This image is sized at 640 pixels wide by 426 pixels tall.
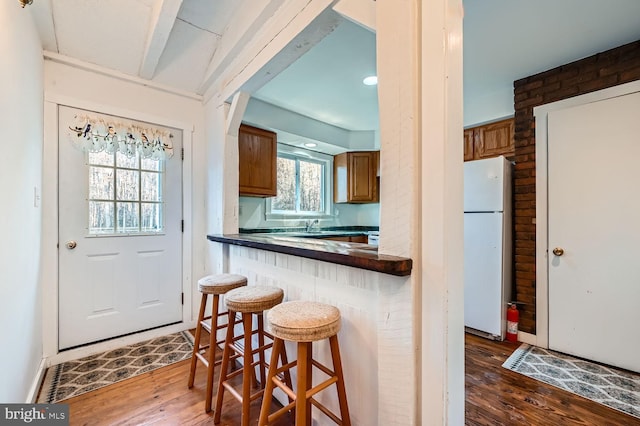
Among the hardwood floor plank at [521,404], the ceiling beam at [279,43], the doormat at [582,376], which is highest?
the ceiling beam at [279,43]

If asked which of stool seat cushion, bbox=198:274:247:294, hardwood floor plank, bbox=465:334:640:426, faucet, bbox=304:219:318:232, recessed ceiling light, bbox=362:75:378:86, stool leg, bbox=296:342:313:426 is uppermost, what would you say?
recessed ceiling light, bbox=362:75:378:86

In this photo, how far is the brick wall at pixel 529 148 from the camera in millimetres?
2363

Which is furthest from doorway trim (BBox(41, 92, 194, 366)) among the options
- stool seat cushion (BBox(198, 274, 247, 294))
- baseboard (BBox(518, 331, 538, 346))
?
baseboard (BBox(518, 331, 538, 346))

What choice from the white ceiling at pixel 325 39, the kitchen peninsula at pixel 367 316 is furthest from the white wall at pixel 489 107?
the kitchen peninsula at pixel 367 316

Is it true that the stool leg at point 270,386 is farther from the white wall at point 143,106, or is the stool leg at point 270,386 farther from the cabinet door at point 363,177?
the cabinet door at point 363,177

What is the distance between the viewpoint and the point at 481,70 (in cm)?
257

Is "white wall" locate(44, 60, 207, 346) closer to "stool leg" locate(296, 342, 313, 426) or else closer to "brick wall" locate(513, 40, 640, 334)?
"stool leg" locate(296, 342, 313, 426)

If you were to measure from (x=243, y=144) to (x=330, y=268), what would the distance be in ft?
7.15

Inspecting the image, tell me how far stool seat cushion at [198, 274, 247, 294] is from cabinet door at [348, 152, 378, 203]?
2.90 m

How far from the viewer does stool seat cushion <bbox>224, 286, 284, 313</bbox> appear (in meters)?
1.45

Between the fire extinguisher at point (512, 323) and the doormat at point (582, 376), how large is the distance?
0.54ft

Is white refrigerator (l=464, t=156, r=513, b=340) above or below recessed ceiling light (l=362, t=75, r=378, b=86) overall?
below

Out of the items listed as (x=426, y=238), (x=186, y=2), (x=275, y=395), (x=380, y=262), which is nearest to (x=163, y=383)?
(x=275, y=395)

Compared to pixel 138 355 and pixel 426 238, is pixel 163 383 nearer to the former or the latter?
pixel 138 355
